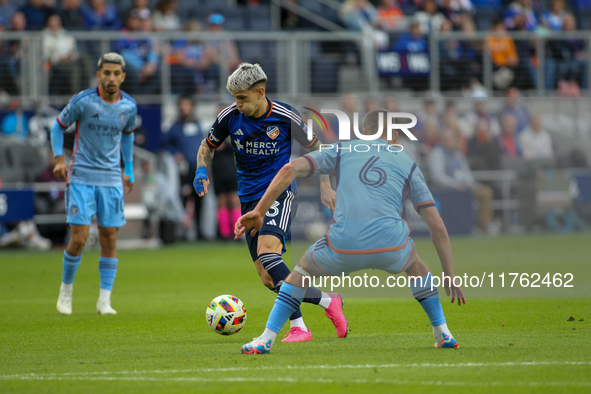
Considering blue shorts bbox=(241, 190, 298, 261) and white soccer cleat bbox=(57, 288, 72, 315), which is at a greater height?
blue shorts bbox=(241, 190, 298, 261)

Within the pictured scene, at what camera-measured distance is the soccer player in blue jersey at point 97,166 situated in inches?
337

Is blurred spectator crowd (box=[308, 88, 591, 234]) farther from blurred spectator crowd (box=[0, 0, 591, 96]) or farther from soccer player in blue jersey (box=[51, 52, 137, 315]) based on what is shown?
soccer player in blue jersey (box=[51, 52, 137, 315])

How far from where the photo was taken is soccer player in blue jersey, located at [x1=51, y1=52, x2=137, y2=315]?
8.55 meters

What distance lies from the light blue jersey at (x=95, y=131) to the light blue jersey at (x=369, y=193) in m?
3.68

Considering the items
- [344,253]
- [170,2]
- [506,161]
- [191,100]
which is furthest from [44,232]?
[344,253]

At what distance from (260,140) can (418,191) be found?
178 cm

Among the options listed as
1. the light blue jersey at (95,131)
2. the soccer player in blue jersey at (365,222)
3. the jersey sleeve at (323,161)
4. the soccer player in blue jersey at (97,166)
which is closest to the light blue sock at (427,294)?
the soccer player in blue jersey at (365,222)

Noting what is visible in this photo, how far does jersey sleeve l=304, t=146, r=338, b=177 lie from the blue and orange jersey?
1396 millimetres

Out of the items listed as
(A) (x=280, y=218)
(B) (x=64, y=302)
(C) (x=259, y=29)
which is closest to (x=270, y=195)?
(A) (x=280, y=218)

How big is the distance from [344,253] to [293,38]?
1401 centimetres

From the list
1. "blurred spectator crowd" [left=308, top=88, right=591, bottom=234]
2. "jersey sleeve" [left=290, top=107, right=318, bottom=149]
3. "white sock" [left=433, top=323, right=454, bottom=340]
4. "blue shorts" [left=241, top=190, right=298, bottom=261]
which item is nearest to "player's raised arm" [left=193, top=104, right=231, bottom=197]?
"jersey sleeve" [left=290, top=107, right=318, bottom=149]

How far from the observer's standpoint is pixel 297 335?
6621 millimetres

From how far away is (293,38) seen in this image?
62.2 feet

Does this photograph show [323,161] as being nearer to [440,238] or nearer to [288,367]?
[440,238]
